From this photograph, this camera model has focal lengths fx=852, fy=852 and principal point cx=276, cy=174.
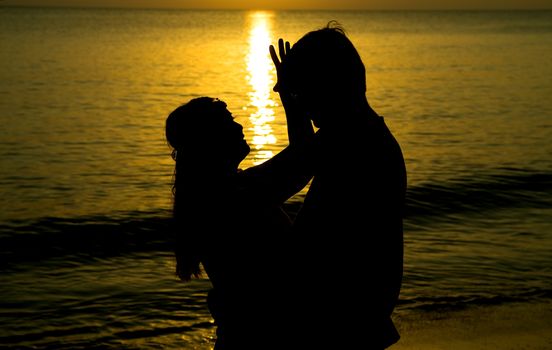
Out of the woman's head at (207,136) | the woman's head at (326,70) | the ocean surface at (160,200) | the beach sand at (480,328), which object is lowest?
the ocean surface at (160,200)

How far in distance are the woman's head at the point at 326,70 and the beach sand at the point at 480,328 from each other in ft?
15.3

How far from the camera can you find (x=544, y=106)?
100 ft

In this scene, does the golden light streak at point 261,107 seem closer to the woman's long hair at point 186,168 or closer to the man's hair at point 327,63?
the woman's long hair at point 186,168

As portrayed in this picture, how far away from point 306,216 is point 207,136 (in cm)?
49

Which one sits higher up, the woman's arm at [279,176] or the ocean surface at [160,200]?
the woman's arm at [279,176]

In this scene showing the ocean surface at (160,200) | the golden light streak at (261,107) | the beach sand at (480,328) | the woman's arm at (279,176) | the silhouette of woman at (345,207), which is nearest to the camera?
the silhouette of woman at (345,207)

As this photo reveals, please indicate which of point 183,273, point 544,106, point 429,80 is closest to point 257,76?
point 429,80

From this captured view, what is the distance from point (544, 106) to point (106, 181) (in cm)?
1872

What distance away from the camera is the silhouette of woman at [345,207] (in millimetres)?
2639

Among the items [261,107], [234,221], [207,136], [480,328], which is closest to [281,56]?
[207,136]

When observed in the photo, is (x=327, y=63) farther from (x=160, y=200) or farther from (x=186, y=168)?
(x=160, y=200)

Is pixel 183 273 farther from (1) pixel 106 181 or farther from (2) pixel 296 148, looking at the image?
(1) pixel 106 181

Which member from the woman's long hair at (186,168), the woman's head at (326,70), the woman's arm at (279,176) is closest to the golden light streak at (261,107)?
the woman's long hair at (186,168)

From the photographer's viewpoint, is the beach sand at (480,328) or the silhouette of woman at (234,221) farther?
the beach sand at (480,328)
